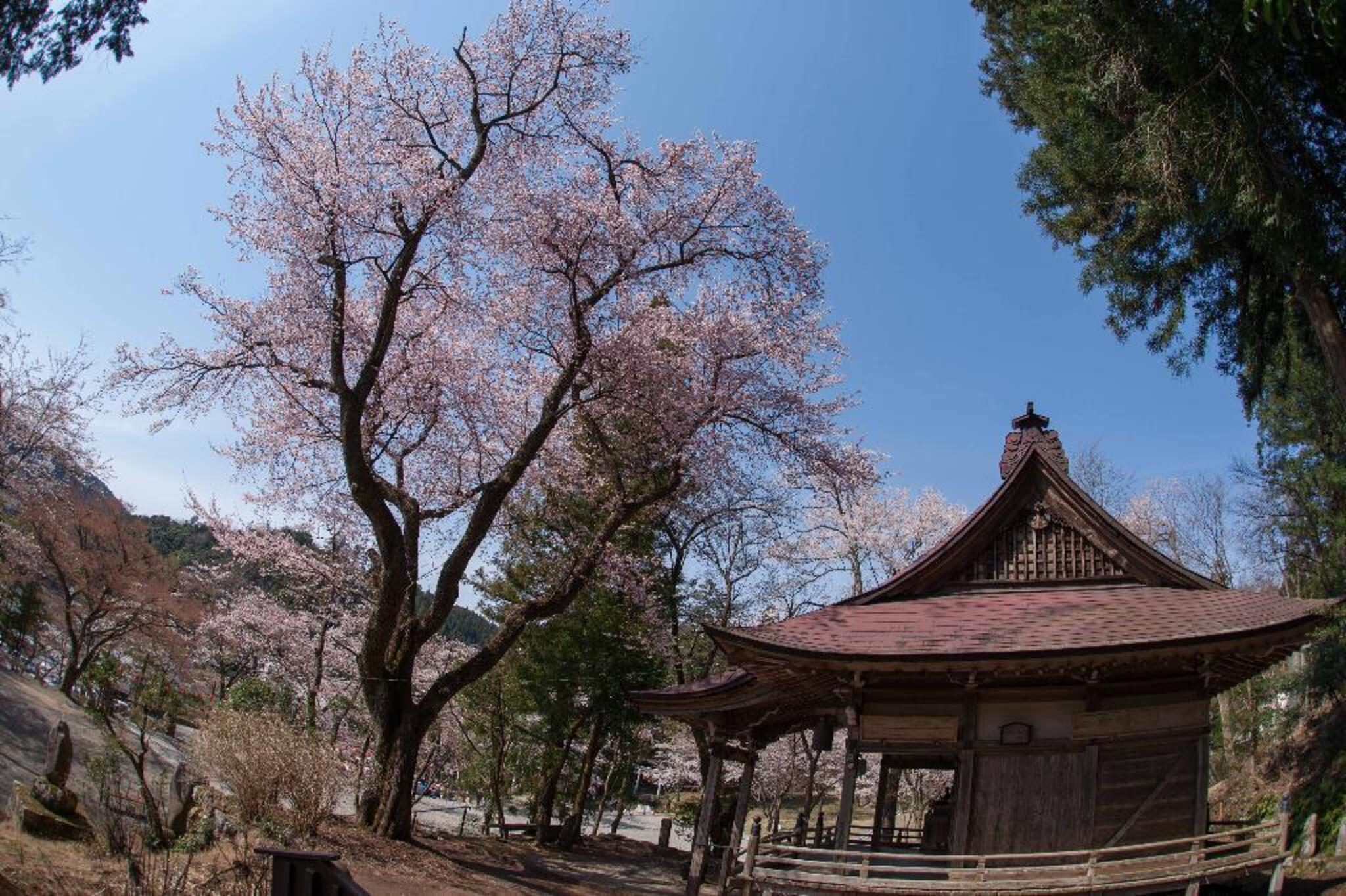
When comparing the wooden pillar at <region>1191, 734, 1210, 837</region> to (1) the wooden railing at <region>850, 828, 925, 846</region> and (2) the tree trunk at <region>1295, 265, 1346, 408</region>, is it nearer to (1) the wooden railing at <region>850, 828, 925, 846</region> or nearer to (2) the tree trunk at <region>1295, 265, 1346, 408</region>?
(1) the wooden railing at <region>850, 828, 925, 846</region>

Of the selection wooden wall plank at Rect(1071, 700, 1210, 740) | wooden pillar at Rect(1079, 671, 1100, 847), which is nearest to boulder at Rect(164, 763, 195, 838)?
wooden pillar at Rect(1079, 671, 1100, 847)

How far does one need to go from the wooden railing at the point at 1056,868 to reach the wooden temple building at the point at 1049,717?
3 centimetres

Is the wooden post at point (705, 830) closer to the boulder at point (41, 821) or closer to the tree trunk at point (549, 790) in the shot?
the tree trunk at point (549, 790)

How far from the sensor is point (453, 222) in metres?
13.5

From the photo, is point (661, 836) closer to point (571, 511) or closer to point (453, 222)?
point (571, 511)

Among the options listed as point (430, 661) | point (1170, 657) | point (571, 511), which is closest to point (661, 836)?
point (430, 661)

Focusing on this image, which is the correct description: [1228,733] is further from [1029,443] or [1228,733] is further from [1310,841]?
[1029,443]

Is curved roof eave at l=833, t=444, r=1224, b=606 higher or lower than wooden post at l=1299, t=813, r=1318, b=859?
higher

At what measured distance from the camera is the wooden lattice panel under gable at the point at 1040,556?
40.8 feet

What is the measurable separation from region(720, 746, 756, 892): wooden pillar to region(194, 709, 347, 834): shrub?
212 inches

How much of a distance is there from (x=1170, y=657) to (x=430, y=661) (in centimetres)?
1823

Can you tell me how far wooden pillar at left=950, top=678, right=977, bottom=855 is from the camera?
10.1 m

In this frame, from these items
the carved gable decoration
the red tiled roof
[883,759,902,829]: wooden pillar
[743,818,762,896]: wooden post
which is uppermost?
the carved gable decoration

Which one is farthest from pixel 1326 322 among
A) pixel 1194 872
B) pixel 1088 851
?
pixel 1088 851
